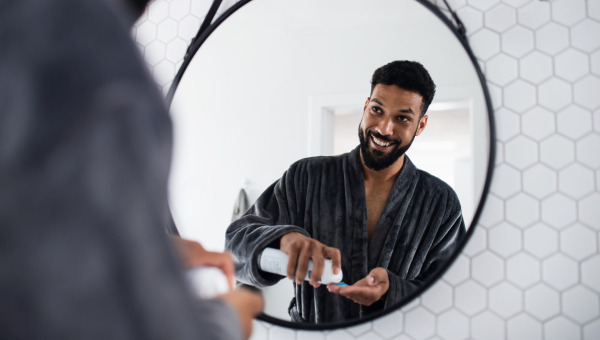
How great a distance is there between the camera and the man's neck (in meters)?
0.71

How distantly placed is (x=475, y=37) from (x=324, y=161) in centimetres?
38

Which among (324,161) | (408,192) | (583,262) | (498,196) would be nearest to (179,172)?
(324,161)

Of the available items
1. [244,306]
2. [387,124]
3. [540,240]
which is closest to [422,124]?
[387,124]

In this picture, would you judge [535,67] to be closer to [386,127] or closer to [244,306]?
[386,127]

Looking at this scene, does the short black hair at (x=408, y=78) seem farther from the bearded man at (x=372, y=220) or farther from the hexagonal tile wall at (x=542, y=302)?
the hexagonal tile wall at (x=542, y=302)

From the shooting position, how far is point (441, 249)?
27.0 inches

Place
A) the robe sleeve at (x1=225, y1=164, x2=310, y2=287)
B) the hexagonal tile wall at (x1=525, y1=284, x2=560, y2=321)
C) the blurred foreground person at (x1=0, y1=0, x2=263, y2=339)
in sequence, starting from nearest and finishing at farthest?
the blurred foreground person at (x1=0, y1=0, x2=263, y2=339) < the hexagonal tile wall at (x1=525, y1=284, x2=560, y2=321) < the robe sleeve at (x1=225, y1=164, x2=310, y2=287)

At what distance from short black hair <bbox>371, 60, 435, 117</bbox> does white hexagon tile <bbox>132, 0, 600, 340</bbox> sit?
0.40ft

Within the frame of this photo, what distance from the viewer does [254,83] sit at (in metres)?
0.83

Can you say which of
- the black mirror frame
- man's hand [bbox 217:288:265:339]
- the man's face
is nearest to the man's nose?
the man's face

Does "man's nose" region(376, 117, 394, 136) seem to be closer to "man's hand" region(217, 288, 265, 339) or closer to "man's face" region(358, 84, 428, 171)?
"man's face" region(358, 84, 428, 171)

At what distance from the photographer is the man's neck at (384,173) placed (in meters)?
0.71

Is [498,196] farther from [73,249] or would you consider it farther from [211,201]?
[73,249]

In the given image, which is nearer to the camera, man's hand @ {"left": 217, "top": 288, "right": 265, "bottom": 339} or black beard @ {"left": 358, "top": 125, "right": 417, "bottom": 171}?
man's hand @ {"left": 217, "top": 288, "right": 265, "bottom": 339}
